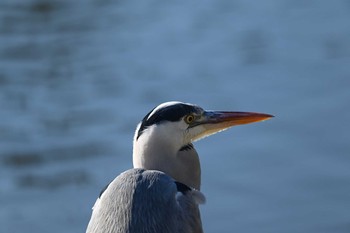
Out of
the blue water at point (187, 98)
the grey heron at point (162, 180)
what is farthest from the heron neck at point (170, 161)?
the blue water at point (187, 98)

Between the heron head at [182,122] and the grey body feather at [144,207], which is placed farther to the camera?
the heron head at [182,122]

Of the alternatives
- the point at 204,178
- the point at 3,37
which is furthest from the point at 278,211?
the point at 3,37

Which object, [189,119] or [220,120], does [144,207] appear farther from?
[220,120]

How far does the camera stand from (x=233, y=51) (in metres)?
11.0

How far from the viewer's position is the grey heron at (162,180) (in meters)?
5.42

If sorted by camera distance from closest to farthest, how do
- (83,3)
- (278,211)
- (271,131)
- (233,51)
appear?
1. (278,211)
2. (271,131)
3. (233,51)
4. (83,3)

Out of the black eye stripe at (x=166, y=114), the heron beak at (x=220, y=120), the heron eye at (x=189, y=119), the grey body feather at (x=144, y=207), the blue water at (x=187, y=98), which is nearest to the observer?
the grey body feather at (x=144, y=207)

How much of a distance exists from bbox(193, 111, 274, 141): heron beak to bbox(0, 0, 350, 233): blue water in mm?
2516

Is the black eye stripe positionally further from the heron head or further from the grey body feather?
the grey body feather

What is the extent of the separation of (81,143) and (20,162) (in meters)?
0.51

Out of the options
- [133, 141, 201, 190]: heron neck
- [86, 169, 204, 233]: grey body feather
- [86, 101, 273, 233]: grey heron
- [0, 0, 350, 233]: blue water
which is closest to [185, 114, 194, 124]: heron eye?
[86, 101, 273, 233]: grey heron

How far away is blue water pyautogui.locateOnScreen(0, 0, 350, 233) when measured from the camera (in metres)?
8.99

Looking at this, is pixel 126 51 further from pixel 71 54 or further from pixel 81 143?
pixel 81 143

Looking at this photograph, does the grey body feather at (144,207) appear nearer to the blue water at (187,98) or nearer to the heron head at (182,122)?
the heron head at (182,122)
